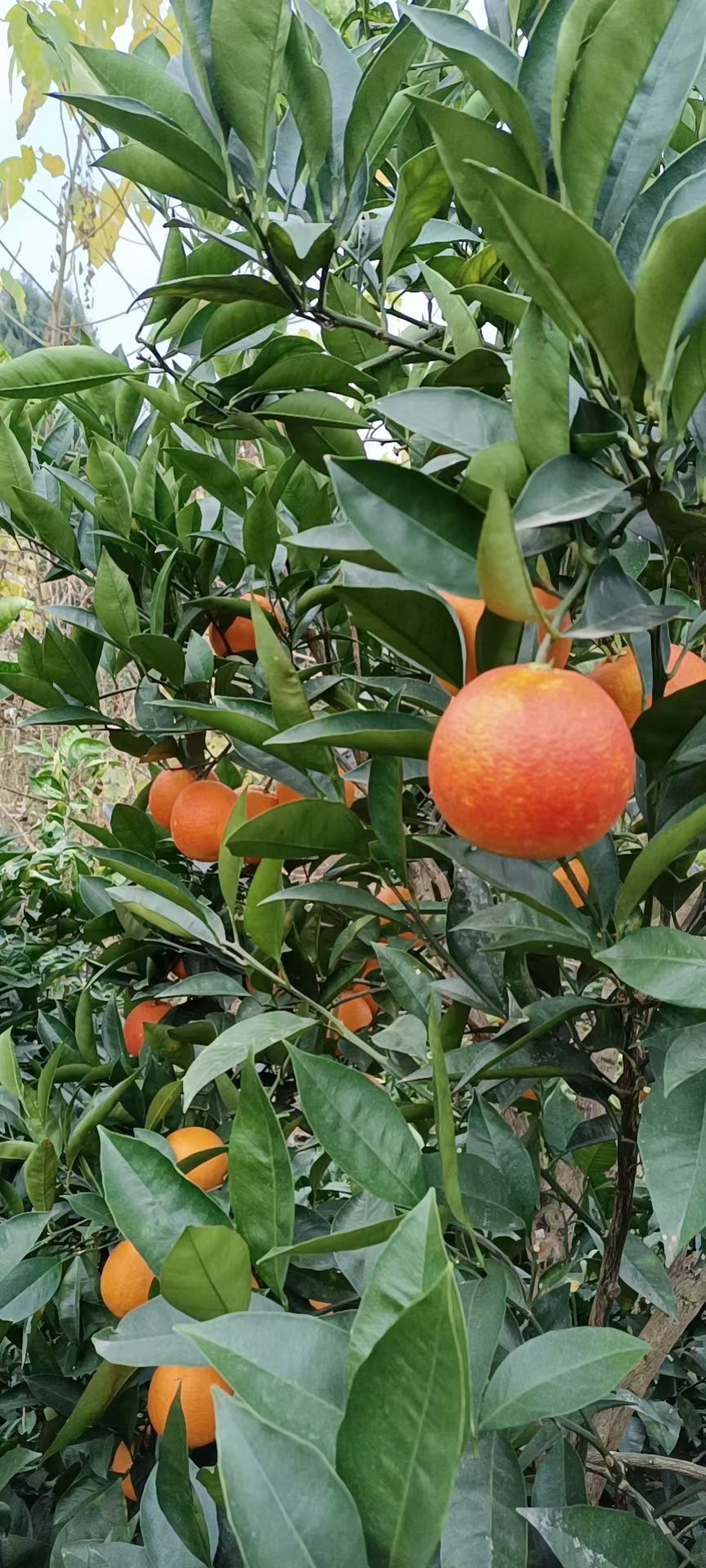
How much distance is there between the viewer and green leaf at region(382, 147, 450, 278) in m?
0.66

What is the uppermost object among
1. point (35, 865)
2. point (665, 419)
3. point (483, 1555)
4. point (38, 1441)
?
point (665, 419)

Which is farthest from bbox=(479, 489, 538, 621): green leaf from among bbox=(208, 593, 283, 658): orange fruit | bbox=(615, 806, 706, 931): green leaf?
bbox=(208, 593, 283, 658): orange fruit

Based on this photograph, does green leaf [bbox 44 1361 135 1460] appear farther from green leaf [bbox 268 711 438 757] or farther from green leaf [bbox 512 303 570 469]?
green leaf [bbox 512 303 570 469]

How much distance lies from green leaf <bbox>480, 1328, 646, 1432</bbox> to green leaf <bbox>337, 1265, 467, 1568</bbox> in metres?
0.09

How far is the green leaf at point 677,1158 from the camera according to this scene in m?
0.43

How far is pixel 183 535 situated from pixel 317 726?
1.59 feet

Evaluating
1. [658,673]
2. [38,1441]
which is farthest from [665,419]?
[38,1441]

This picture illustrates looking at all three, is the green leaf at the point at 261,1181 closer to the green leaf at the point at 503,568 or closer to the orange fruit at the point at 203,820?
the green leaf at the point at 503,568

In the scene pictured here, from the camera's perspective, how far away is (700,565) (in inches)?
25.8

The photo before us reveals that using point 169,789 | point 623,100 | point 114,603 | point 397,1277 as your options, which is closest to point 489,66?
point 623,100

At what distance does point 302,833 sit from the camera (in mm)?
578

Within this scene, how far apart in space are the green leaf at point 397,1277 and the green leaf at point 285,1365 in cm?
2

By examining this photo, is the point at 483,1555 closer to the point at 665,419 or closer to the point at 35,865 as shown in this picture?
the point at 665,419

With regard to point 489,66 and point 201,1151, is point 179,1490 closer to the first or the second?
point 201,1151
